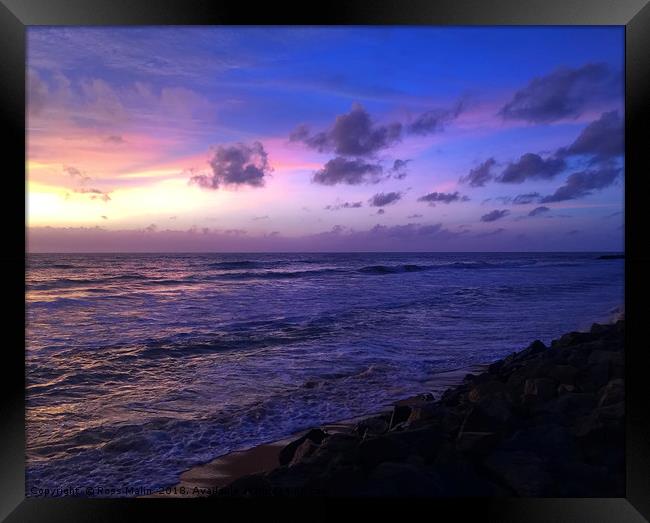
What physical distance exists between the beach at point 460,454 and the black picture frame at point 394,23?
19cm

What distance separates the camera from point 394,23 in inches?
114

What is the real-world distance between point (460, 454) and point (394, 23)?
3.25 metres

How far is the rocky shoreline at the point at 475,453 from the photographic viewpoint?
3.10 m

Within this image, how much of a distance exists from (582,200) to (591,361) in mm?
2921

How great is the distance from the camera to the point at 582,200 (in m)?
6.06

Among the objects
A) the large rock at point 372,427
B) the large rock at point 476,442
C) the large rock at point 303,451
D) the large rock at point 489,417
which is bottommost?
the large rock at point 303,451

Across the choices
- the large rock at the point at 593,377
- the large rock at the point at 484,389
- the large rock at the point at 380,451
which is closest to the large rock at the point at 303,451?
the large rock at the point at 380,451

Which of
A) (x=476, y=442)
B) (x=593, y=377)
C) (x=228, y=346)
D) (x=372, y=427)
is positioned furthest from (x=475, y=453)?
(x=228, y=346)

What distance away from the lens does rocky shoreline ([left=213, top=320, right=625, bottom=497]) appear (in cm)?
310

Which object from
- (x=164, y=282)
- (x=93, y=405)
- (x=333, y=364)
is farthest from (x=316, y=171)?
(x=164, y=282)

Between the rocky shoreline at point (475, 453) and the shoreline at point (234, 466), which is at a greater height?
the rocky shoreline at point (475, 453)

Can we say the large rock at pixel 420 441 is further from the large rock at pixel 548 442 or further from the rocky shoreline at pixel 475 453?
the large rock at pixel 548 442

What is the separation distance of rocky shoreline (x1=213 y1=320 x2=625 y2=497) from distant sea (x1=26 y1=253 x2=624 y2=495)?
683 mm
